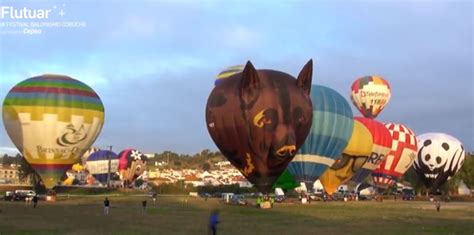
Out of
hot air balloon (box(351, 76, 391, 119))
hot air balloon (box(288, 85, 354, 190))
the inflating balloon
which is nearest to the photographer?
hot air balloon (box(288, 85, 354, 190))

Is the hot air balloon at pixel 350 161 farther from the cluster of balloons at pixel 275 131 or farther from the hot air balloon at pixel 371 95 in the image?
the hot air balloon at pixel 371 95

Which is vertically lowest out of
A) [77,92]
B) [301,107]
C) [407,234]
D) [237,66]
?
[407,234]

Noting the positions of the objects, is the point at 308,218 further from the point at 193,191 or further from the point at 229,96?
the point at 193,191

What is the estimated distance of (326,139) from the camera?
40156mm

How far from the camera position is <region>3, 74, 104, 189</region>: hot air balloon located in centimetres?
4147

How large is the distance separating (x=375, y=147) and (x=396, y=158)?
5774 millimetres

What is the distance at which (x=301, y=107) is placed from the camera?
30.9 metres

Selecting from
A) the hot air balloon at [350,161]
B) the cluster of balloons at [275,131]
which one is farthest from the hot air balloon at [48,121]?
the hot air balloon at [350,161]

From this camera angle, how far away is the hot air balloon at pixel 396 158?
2233 inches

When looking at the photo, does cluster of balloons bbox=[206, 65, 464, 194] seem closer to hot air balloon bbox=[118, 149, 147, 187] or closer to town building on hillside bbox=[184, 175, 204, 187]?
hot air balloon bbox=[118, 149, 147, 187]

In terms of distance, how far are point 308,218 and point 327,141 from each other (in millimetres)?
12325

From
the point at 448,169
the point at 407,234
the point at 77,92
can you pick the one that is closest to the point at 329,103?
the point at 77,92

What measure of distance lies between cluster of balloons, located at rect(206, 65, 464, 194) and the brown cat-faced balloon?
0.16 ft

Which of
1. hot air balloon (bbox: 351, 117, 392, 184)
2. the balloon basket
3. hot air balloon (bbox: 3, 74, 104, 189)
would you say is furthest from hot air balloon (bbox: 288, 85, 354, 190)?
hot air balloon (bbox: 3, 74, 104, 189)
